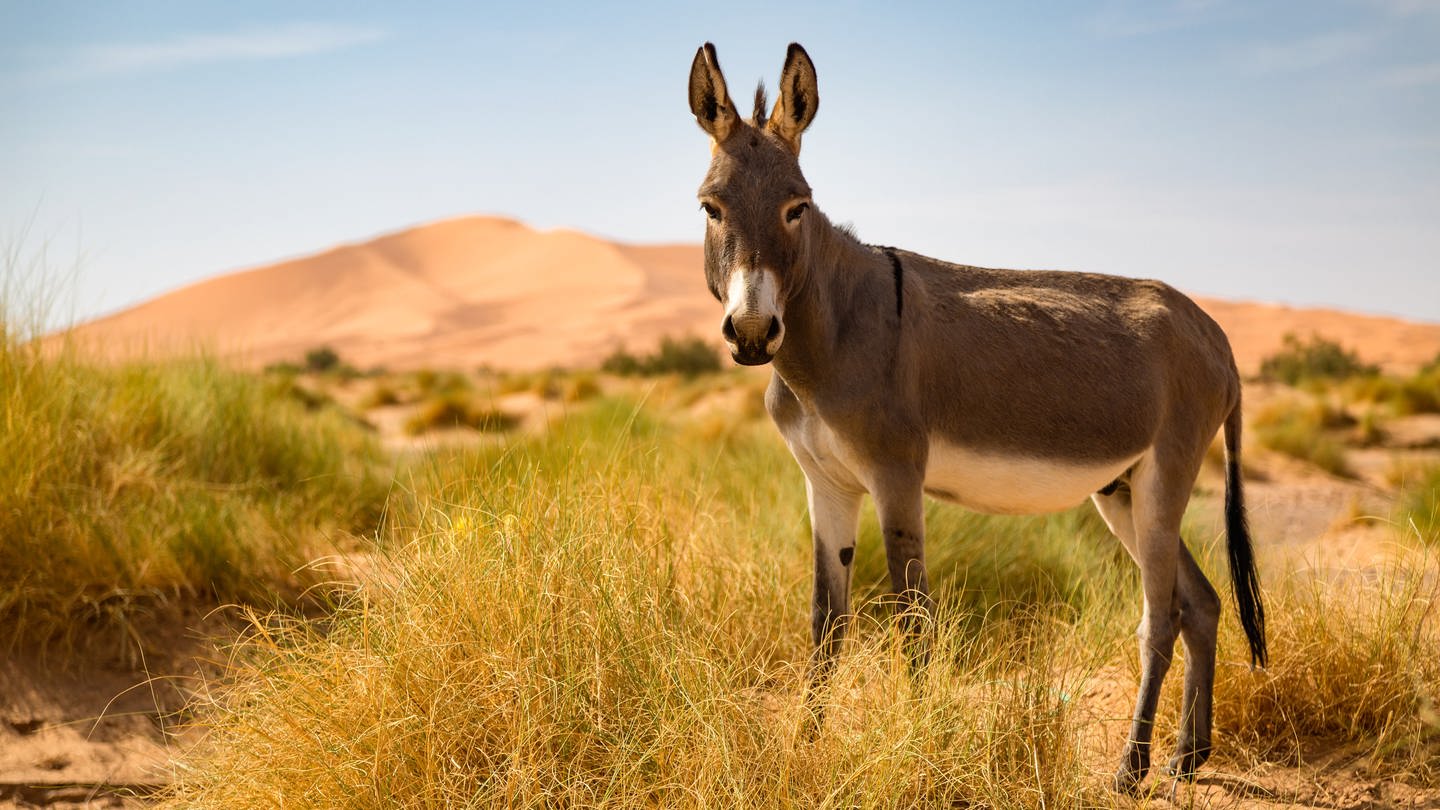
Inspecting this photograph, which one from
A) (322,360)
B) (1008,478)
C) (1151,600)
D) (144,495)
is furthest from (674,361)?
(1008,478)

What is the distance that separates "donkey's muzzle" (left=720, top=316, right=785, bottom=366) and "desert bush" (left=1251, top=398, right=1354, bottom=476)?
1383 centimetres

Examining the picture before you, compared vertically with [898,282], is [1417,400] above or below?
below

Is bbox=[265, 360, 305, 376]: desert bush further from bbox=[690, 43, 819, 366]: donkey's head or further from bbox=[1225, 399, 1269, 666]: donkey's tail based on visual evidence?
bbox=[1225, 399, 1269, 666]: donkey's tail

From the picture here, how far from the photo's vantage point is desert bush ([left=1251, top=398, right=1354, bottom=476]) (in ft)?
47.2

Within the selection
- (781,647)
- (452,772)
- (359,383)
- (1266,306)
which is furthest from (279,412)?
(1266,306)

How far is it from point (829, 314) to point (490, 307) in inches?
3257

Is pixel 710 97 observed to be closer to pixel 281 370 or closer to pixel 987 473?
pixel 987 473

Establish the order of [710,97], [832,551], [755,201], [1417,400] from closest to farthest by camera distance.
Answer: [755,201] < [710,97] < [832,551] < [1417,400]

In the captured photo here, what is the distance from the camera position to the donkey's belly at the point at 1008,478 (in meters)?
3.88

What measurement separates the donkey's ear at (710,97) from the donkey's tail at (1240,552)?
2608 mm

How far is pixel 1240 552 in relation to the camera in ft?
14.9

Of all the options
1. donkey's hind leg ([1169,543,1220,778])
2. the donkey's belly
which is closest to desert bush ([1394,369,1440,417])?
donkey's hind leg ([1169,543,1220,778])

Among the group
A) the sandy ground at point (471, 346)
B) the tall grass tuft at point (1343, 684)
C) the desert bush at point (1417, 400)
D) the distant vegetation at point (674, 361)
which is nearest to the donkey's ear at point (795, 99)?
the sandy ground at point (471, 346)

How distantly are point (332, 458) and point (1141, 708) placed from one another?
597cm
